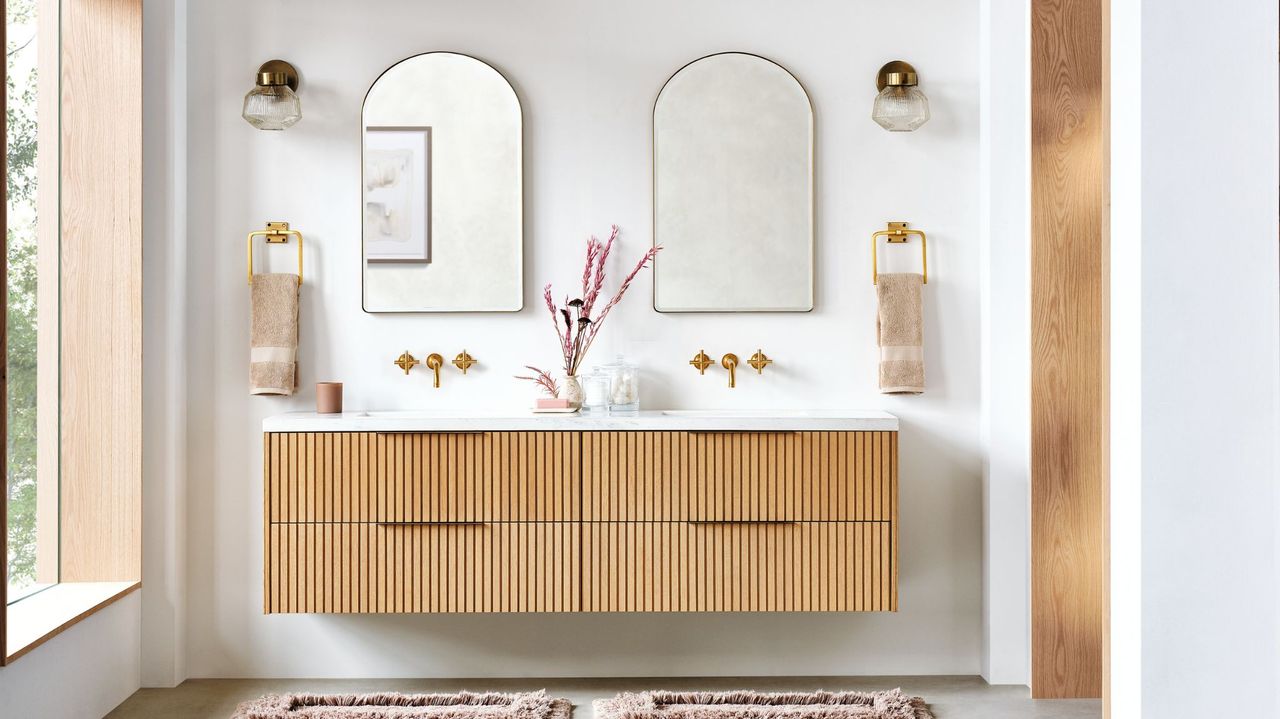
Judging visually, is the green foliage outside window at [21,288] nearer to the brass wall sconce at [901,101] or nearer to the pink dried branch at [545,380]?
the pink dried branch at [545,380]

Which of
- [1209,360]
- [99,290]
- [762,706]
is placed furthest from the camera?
[99,290]

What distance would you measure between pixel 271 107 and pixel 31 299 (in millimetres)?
878

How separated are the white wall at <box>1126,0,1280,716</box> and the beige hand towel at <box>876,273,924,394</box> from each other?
1.24 m

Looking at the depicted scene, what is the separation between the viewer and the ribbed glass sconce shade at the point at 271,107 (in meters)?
2.64

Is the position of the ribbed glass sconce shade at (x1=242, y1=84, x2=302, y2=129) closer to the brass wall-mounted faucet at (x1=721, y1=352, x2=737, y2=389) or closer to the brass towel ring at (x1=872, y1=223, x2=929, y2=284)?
the brass wall-mounted faucet at (x1=721, y1=352, x2=737, y2=389)

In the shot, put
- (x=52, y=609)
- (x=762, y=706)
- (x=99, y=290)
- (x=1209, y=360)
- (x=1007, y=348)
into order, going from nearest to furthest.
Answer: (x=1209, y=360), (x=52, y=609), (x=762, y=706), (x=99, y=290), (x=1007, y=348)

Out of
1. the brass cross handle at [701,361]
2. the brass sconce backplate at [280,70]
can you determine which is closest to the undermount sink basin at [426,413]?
the brass cross handle at [701,361]

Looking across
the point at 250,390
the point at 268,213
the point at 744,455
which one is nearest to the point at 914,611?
the point at 744,455

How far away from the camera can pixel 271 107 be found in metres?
2.65

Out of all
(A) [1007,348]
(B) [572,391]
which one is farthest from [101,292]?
(A) [1007,348]

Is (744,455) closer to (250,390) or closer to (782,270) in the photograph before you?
(782,270)

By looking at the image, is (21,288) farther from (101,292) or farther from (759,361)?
(759,361)

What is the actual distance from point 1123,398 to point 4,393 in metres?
2.39

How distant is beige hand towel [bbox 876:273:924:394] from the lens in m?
2.68
